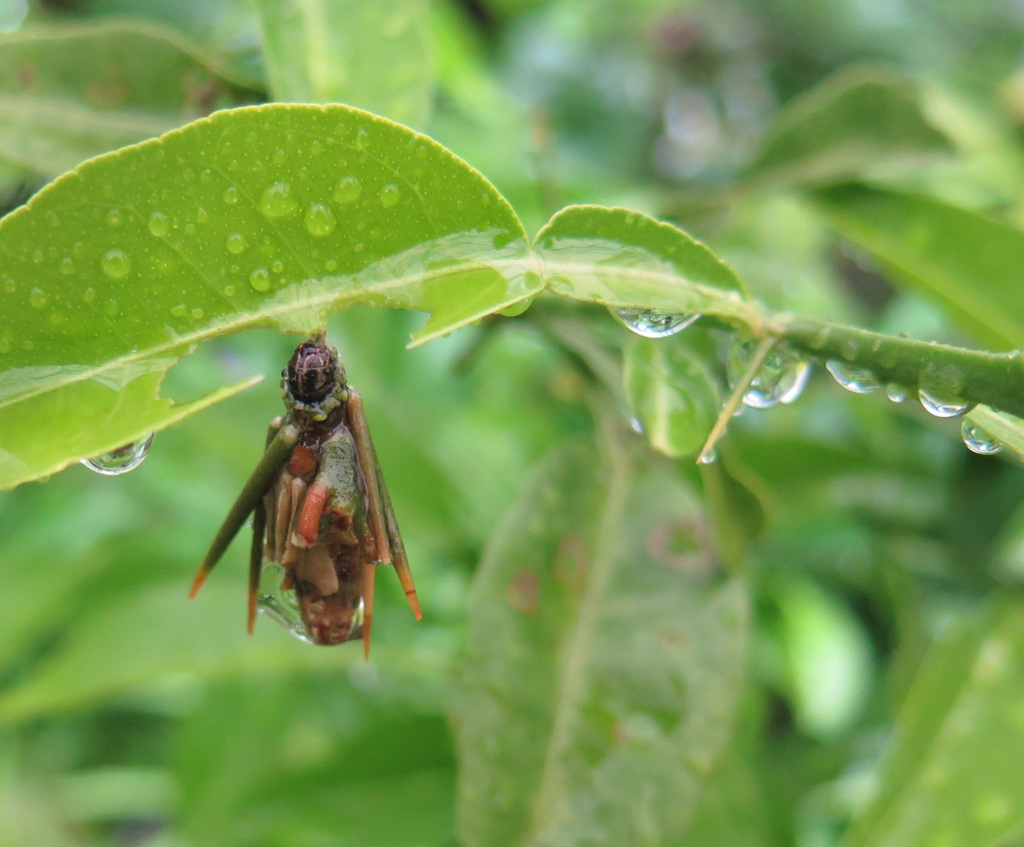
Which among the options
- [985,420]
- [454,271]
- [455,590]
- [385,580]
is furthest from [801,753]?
[454,271]

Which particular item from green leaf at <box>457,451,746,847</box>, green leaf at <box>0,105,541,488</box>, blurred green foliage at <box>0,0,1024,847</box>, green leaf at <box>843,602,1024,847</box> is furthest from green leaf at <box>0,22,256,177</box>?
green leaf at <box>843,602,1024,847</box>

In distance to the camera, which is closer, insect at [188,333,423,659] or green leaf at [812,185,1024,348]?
insect at [188,333,423,659]

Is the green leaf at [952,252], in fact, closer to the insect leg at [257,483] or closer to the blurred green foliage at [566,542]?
the blurred green foliage at [566,542]

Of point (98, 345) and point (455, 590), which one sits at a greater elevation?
point (98, 345)

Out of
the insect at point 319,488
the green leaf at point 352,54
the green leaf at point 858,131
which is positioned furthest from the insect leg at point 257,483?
the green leaf at point 858,131

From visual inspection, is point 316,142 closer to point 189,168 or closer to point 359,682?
point 189,168

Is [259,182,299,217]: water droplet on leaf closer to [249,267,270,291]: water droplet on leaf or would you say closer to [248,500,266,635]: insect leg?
[249,267,270,291]: water droplet on leaf
